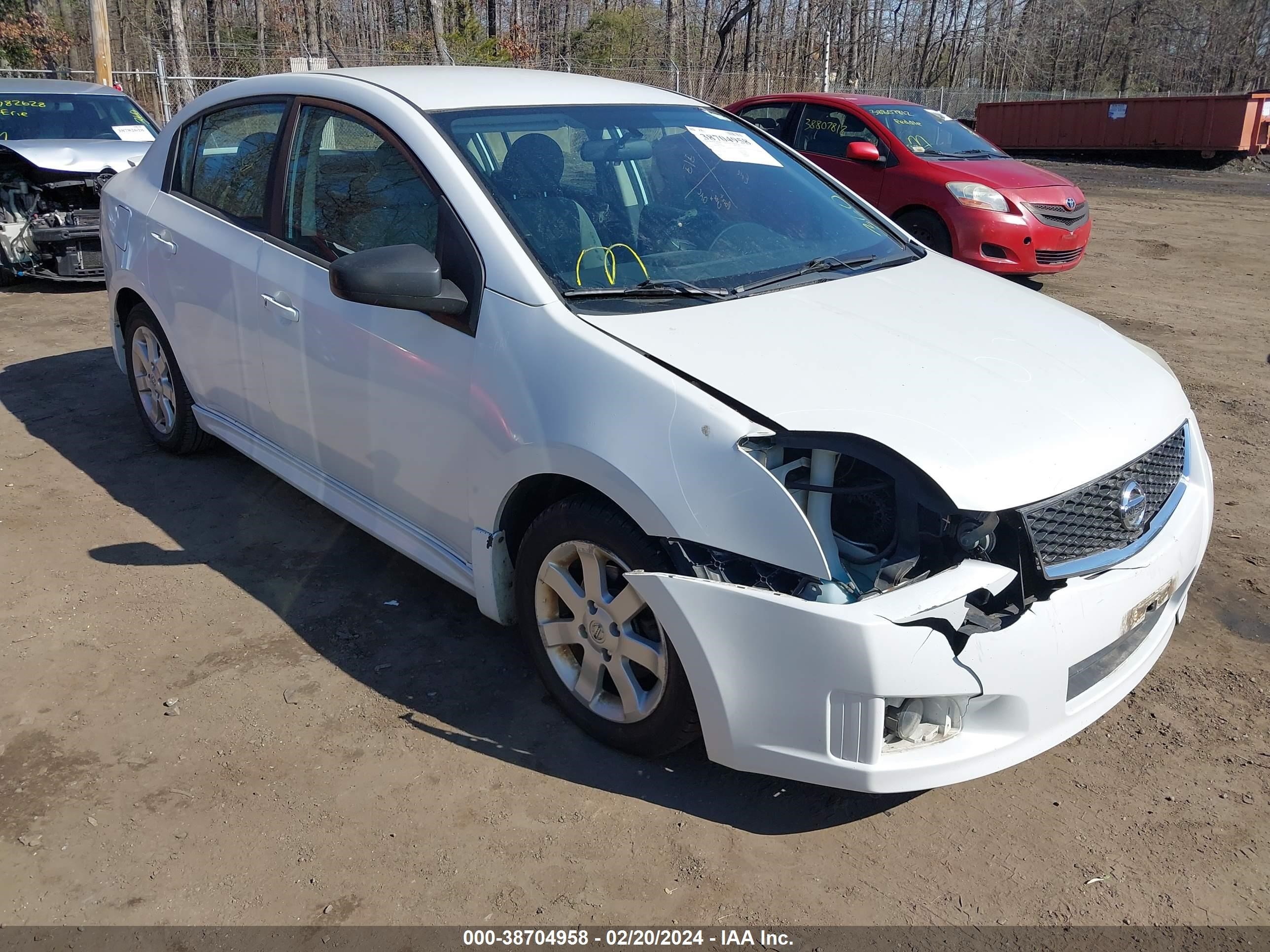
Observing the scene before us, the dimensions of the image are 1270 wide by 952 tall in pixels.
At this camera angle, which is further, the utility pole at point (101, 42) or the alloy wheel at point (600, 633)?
the utility pole at point (101, 42)

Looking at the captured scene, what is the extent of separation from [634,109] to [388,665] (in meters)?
2.18

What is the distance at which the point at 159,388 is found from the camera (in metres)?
5.07

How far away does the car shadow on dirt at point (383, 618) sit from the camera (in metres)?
2.93

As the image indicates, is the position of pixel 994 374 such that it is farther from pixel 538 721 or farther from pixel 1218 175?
pixel 1218 175

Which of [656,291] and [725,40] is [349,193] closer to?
[656,291]

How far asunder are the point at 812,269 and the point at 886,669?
1584 millimetres

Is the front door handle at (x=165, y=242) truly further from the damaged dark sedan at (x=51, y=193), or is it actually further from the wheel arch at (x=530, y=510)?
the damaged dark sedan at (x=51, y=193)

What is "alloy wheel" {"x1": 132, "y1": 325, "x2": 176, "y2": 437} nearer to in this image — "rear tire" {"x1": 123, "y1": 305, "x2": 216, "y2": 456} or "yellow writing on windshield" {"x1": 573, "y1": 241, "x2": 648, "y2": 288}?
"rear tire" {"x1": 123, "y1": 305, "x2": 216, "y2": 456}

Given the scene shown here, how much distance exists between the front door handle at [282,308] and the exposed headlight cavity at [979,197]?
6965 millimetres

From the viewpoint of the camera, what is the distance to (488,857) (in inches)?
106

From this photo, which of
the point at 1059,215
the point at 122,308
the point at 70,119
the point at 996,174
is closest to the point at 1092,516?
the point at 122,308

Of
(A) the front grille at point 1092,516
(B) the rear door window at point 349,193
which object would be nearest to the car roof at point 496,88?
(B) the rear door window at point 349,193

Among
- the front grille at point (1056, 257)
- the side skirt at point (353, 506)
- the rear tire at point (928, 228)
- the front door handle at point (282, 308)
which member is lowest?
the side skirt at point (353, 506)

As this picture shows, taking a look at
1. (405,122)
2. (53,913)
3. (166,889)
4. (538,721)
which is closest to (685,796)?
(538,721)
